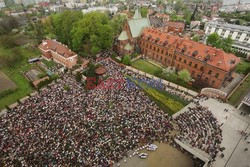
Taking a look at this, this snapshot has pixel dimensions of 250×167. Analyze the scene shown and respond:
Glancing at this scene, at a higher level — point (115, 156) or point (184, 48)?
point (184, 48)

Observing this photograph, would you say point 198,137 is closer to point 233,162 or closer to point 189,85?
point 233,162

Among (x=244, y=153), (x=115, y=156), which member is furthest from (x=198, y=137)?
(x=115, y=156)

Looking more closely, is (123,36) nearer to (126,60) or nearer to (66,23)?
(126,60)

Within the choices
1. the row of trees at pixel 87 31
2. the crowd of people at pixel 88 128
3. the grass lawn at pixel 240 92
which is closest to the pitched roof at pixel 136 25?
the row of trees at pixel 87 31

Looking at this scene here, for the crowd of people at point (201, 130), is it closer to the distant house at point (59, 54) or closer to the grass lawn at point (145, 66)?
the grass lawn at point (145, 66)

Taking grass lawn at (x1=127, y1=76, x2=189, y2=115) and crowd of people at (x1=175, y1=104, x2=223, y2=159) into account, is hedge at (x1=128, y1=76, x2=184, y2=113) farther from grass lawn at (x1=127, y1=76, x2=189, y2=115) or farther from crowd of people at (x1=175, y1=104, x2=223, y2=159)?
crowd of people at (x1=175, y1=104, x2=223, y2=159)
